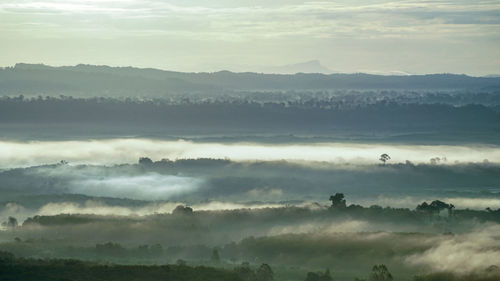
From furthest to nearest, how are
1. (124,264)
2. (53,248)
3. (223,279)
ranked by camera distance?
(53,248) < (124,264) < (223,279)

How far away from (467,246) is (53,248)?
8115 centimetres

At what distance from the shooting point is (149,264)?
581ft

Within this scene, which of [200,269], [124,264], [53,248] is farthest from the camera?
[53,248]

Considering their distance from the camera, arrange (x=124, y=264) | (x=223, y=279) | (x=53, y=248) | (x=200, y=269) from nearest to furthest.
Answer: (x=223, y=279) → (x=200, y=269) → (x=124, y=264) → (x=53, y=248)

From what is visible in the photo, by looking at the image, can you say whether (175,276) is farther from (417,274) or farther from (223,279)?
(417,274)

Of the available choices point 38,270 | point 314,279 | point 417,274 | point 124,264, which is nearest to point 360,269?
point 417,274

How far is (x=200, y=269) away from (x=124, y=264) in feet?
60.6

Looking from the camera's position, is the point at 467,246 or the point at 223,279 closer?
the point at 223,279

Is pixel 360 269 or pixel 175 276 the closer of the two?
pixel 175 276

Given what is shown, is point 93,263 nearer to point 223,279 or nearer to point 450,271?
point 223,279

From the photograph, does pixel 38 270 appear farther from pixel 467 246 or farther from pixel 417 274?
pixel 467 246

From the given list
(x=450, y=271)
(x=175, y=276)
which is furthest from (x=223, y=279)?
(x=450, y=271)

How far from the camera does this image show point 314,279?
15338 cm

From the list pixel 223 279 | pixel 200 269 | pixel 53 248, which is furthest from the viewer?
pixel 53 248
